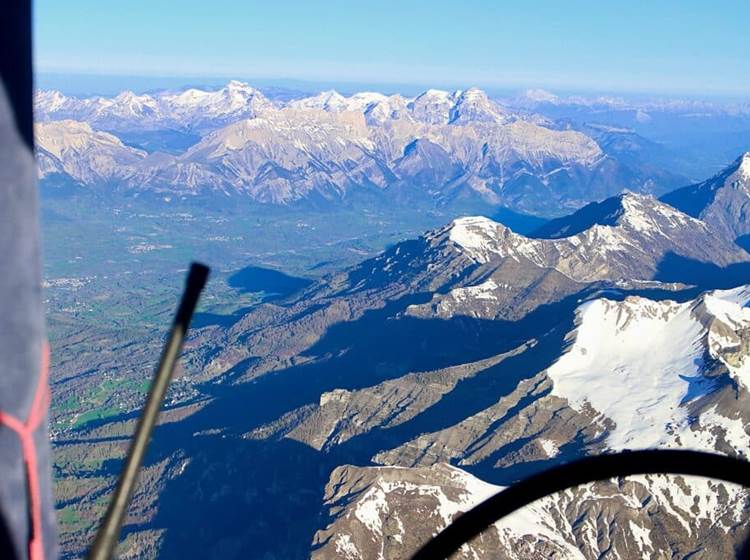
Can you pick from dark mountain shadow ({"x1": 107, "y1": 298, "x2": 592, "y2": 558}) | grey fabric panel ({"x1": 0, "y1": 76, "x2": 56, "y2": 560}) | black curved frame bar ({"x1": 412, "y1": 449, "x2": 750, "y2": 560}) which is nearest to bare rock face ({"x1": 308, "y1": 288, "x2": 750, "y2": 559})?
dark mountain shadow ({"x1": 107, "y1": 298, "x2": 592, "y2": 558})

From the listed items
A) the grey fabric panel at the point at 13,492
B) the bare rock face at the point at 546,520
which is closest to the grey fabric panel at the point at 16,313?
the grey fabric panel at the point at 13,492

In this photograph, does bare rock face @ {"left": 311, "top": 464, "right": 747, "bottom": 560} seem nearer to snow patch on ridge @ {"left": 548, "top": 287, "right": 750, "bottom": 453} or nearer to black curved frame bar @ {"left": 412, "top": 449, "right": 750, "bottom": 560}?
snow patch on ridge @ {"left": 548, "top": 287, "right": 750, "bottom": 453}

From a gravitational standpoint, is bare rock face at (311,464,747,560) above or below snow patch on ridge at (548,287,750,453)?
below

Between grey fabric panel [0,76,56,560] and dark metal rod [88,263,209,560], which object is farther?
dark metal rod [88,263,209,560]

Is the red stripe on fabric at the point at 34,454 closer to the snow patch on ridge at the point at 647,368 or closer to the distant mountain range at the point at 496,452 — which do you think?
the distant mountain range at the point at 496,452

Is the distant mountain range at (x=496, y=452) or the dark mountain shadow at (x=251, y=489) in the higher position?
the distant mountain range at (x=496, y=452)

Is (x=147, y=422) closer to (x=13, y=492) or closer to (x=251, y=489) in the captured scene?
(x=13, y=492)

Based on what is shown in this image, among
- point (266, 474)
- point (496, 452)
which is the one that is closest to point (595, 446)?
point (496, 452)

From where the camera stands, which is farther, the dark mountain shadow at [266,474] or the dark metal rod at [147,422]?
the dark mountain shadow at [266,474]
